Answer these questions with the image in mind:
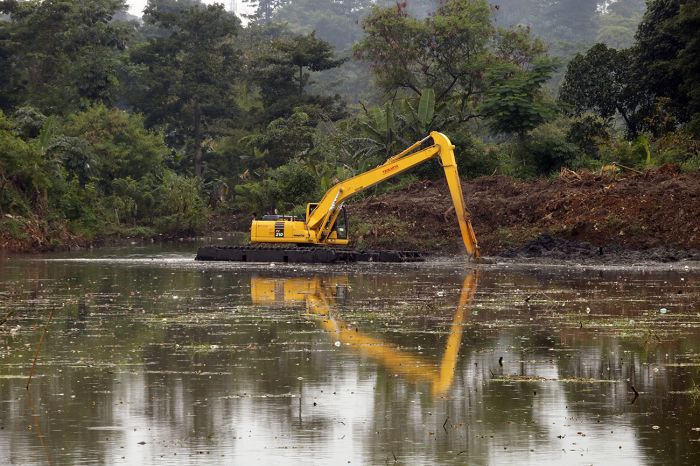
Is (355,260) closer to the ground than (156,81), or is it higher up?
closer to the ground

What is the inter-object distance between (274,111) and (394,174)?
130 ft

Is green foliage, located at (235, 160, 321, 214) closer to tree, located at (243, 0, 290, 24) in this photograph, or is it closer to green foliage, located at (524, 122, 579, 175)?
green foliage, located at (524, 122, 579, 175)

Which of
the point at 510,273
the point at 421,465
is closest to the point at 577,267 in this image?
the point at 510,273

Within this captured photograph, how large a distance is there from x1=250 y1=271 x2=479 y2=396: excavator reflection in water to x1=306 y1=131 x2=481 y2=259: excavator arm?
2888 mm

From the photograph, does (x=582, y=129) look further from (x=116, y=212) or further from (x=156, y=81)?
(x=156, y=81)

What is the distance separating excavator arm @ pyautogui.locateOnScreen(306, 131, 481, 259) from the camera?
36719mm

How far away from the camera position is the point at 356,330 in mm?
20938

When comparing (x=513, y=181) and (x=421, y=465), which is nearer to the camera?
(x=421, y=465)

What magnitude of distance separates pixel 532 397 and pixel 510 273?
19.1 metres

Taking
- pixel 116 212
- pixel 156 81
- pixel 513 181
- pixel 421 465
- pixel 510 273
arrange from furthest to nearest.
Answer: pixel 156 81 → pixel 116 212 → pixel 513 181 → pixel 510 273 → pixel 421 465

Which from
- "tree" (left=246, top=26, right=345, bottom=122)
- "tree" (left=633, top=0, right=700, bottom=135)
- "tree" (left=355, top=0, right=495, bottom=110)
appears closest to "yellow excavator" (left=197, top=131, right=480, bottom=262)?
"tree" (left=633, top=0, right=700, bottom=135)

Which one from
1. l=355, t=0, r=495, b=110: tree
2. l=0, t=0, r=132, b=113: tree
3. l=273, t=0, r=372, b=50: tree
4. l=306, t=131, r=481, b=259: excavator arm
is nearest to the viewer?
l=306, t=131, r=481, b=259: excavator arm

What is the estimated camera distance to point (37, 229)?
53125 millimetres

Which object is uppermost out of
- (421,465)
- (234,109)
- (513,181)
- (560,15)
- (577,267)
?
(560,15)
